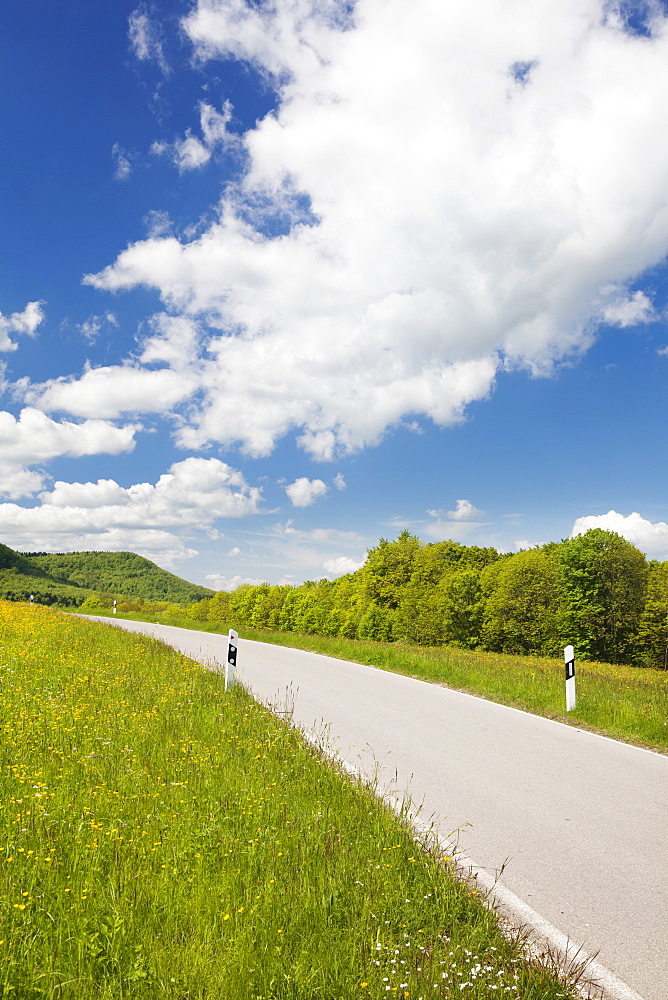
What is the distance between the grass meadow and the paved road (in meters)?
0.63

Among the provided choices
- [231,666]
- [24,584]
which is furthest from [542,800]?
[24,584]

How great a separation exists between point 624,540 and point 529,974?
4397 centimetres

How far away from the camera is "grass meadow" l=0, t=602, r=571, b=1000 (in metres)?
3.01

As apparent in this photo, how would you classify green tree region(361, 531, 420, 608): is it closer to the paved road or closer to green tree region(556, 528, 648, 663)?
green tree region(556, 528, 648, 663)

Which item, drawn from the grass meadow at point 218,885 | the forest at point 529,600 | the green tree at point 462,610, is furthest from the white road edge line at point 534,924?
the green tree at point 462,610

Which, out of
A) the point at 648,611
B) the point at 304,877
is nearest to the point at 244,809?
the point at 304,877

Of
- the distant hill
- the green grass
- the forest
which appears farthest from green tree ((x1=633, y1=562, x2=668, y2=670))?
the distant hill

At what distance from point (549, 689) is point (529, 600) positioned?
31114mm

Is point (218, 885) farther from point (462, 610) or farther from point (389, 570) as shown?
point (389, 570)

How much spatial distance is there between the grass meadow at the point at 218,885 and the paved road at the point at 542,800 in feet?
2.07

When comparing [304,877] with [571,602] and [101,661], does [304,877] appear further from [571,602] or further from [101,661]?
[571,602]

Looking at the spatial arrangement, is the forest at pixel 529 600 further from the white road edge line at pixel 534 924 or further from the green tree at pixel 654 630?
the white road edge line at pixel 534 924

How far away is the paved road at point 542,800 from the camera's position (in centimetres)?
378

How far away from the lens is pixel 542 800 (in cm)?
585
